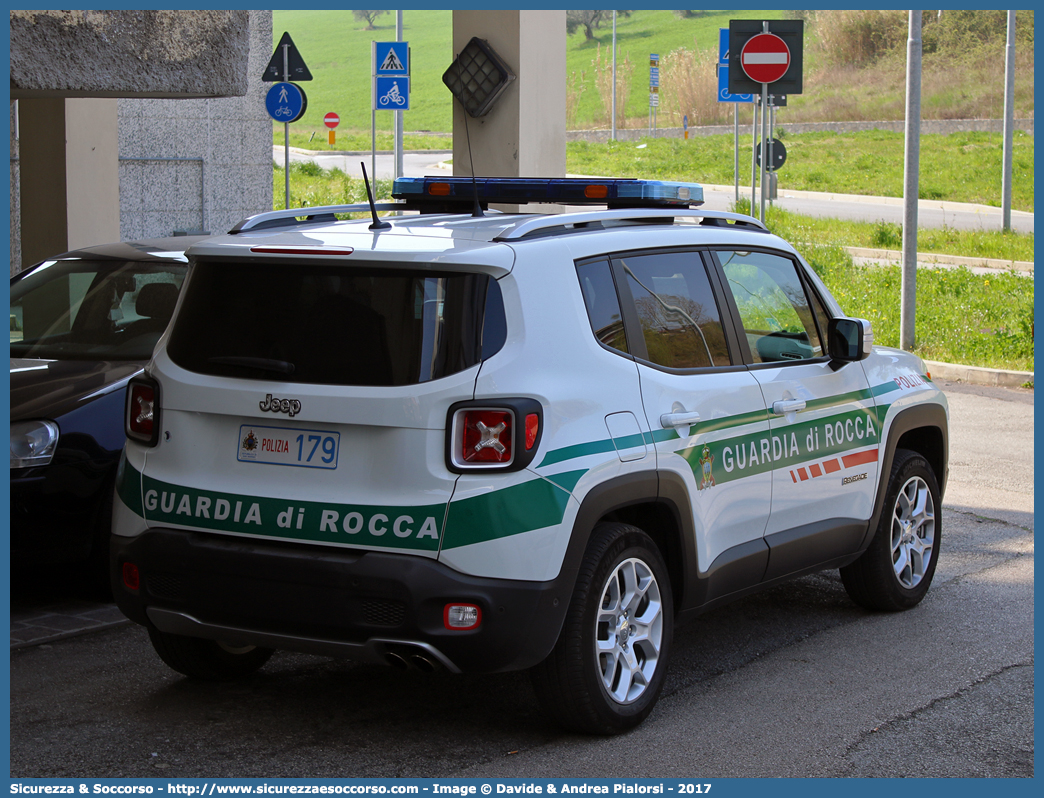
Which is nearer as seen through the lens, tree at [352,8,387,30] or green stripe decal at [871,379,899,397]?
green stripe decal at [871,379,899,397]

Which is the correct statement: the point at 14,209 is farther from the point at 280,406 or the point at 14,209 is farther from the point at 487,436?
the point at 487,436

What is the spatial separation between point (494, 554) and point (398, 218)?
5.71ft

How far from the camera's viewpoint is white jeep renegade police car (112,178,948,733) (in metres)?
3.92

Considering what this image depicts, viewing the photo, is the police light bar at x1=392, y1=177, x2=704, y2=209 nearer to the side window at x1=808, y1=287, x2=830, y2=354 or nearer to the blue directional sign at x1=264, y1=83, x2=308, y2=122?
the side window at x1=808, y1=287, x2=830, y2=354

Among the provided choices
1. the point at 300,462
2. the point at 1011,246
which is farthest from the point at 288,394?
the point at 1011,246

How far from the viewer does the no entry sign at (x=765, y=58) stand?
1334 centimetres

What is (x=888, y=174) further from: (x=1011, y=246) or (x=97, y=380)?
(x=97, y=380)

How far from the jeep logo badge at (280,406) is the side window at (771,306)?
1.94 metres

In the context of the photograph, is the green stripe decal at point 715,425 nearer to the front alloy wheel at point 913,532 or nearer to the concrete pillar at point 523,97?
the front alloy wheel at point 913,532

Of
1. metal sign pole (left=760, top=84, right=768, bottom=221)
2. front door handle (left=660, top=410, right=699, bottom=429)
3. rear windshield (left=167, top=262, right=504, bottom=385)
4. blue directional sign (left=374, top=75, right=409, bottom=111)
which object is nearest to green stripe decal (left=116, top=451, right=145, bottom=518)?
rear windshield (left=167, top=262, right=504, bottom=385)

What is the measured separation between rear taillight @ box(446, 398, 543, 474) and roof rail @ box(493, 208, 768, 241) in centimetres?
63

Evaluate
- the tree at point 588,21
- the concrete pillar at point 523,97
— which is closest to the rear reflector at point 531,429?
the concrete pillar at point 523,97

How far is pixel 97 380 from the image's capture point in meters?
5.98

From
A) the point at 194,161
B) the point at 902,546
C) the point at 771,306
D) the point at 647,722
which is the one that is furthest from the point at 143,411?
the point at 194,161
